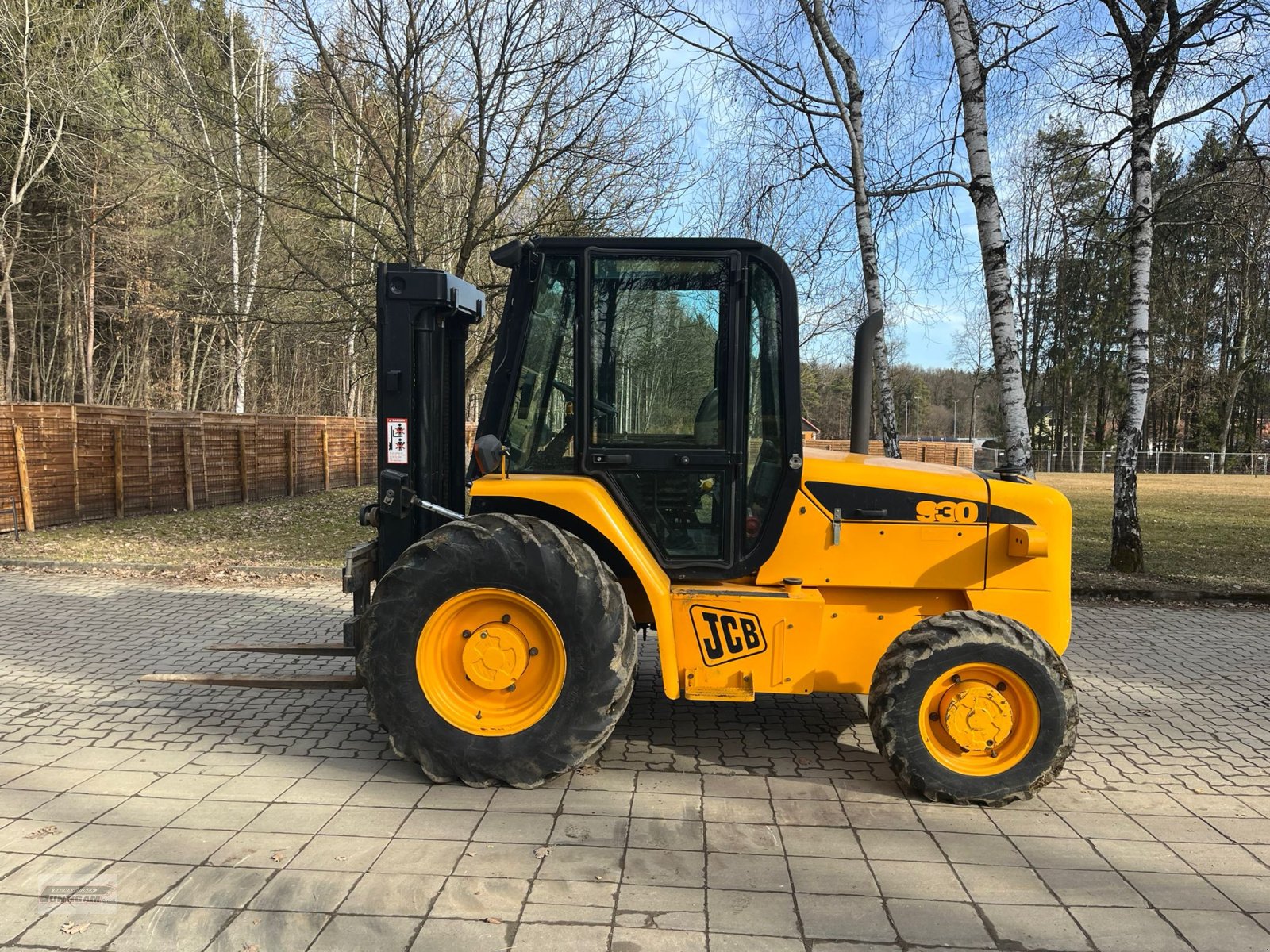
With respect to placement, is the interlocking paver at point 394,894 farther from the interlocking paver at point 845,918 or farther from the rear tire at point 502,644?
the interlocking paver at point 845,918

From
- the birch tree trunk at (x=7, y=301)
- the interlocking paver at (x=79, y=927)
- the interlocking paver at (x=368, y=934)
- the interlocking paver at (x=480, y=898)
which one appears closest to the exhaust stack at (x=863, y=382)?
the interlocking paver at (x=480, y=898)

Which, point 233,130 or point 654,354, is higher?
point 233,130

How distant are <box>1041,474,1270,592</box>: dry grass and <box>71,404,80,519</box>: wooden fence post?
14.8 meters

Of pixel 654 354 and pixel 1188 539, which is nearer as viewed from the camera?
pixel 654 354

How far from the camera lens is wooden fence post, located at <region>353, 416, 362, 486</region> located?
2328 centimetres

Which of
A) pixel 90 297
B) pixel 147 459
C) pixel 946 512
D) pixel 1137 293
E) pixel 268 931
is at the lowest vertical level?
pixel 268 931

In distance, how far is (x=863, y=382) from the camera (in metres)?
4.33

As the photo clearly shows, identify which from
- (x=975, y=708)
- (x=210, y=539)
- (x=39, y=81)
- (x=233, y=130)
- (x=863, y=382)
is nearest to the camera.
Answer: (x=975, y=708)

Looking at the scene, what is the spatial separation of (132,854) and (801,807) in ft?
9.34

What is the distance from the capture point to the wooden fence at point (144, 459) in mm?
12227

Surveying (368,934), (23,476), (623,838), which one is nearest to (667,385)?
(623,838)

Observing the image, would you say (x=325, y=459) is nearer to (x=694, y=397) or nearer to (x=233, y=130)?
(x=233, y=130)

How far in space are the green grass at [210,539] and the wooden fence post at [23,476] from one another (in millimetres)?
367

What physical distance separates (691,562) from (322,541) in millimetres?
9534
